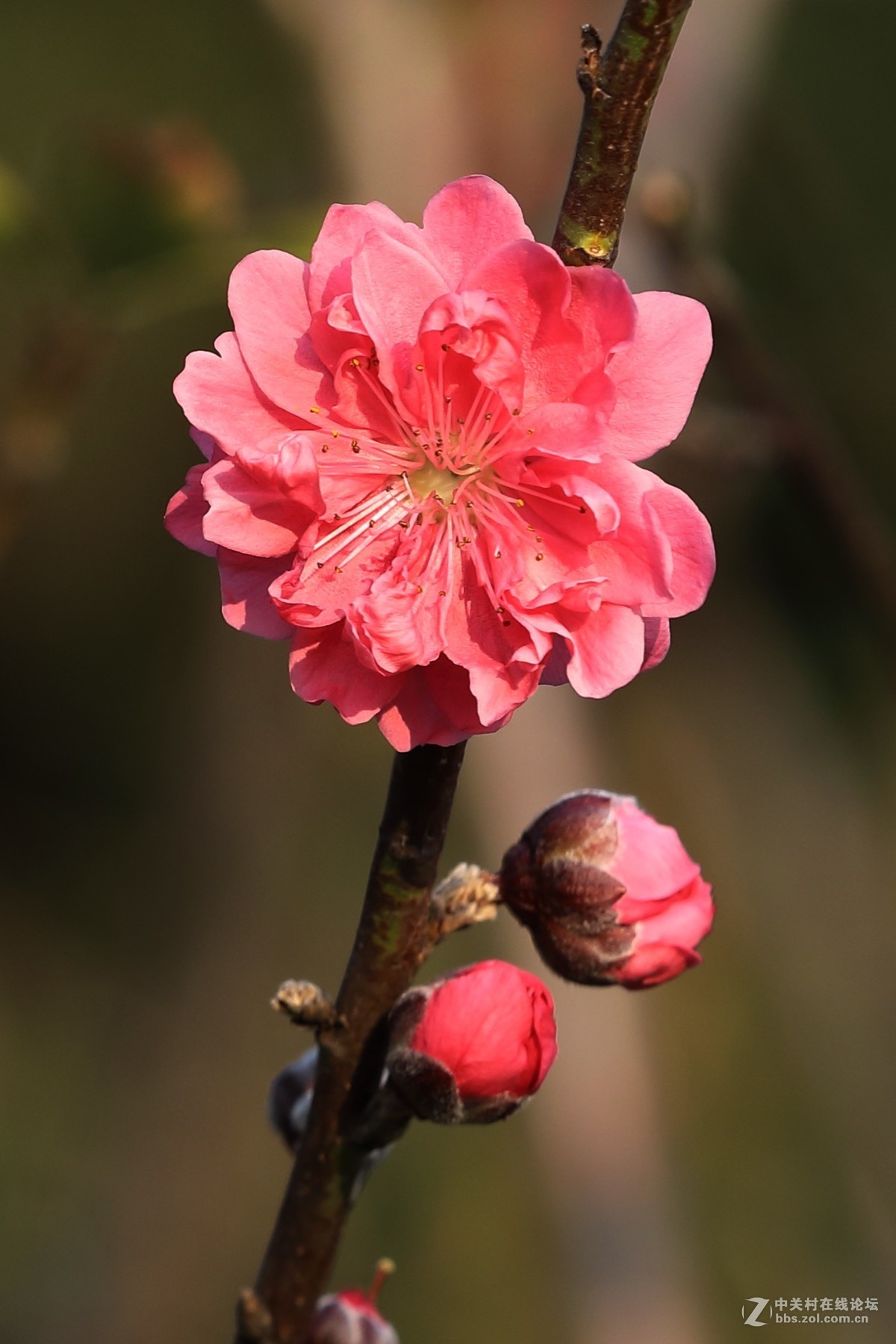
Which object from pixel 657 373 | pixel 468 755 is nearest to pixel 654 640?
pixel 657 373

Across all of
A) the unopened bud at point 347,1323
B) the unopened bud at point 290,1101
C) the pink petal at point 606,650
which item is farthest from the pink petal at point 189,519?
the unopened bud at point 347,1323

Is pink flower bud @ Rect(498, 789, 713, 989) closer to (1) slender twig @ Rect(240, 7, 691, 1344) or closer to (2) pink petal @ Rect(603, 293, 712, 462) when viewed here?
(1) slender twig @ Rect(240, 7, 691, 1344)

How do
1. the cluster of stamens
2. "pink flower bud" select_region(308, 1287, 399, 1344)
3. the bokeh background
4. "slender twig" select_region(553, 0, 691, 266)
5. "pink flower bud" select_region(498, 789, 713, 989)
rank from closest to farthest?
"slender twig" select_region(553, 0, 691, 266) → the cluster of stamens → "pink flower bud" select_region(498, 789, 713, 989) → "pink flower bud" select_region(308, 1287, 399, 1344) → the bokeh background

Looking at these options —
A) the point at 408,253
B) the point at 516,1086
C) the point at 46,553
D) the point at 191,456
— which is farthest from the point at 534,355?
the point at 46,553

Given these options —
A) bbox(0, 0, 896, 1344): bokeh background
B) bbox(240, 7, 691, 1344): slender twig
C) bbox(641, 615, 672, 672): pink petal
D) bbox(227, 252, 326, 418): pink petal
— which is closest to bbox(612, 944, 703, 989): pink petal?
bbox(240, 7, 691, 1344): slender twig

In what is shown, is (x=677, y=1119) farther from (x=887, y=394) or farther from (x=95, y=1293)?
(x=887, y=394)

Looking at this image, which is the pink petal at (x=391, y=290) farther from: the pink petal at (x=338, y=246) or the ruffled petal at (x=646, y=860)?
the ruffled petal at (x=646, y=860)
